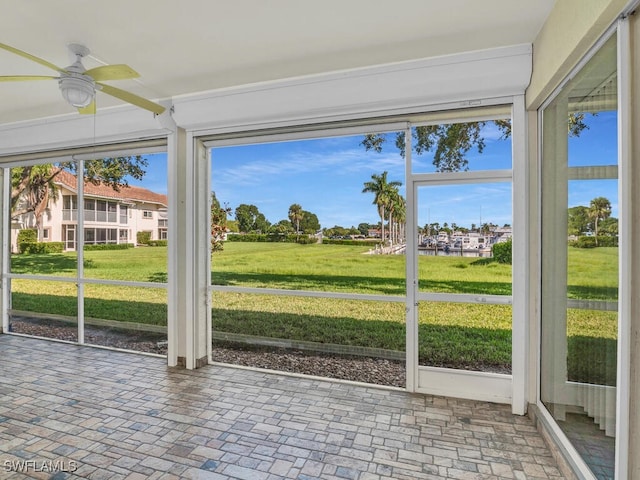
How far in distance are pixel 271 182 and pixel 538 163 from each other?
2.86 metres

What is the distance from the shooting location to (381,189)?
13.3 ft

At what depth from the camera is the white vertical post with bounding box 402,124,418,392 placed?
122 inches

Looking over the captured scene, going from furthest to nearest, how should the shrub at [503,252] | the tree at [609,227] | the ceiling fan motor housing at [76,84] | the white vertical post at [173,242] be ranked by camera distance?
the white vertical post at [173,242] < the shrub at [503,252] < the ceiling fan motor housing at [76,84] < the tree at [609,227]

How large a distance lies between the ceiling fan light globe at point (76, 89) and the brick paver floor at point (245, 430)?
222 cm

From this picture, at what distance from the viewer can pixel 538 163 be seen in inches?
104

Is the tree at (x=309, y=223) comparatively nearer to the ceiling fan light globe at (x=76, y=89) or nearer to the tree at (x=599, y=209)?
the ceiling fan light globe at (x=76, y=89)

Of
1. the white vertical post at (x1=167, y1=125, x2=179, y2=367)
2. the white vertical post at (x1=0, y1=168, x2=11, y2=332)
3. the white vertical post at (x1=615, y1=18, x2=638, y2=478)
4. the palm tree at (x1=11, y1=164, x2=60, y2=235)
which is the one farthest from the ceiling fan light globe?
the white vertical post at (x1=0, y1=168, x2=11, y2=332)

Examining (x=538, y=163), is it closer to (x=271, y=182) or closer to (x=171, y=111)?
(x=271, y=182)

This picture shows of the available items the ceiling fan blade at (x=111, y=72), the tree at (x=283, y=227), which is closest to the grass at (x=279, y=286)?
the tree at (x=283, y=227)

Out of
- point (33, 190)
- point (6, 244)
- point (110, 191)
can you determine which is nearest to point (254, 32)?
point (110, 191)

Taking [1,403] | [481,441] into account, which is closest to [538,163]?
[481,441]

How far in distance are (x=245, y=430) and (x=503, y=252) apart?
7.79 ft

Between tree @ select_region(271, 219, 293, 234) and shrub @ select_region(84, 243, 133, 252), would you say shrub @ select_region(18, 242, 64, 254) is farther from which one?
tree @ select_region(271, 219, 293, 234)

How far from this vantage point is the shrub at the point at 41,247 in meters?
4.84
